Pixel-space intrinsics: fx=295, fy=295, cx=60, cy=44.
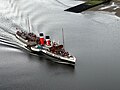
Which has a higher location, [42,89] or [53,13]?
[53,13]

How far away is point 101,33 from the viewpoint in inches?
2263

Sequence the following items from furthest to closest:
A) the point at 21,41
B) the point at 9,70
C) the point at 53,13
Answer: the point at 53,13 → the point at 21,41 → the point at 9,70

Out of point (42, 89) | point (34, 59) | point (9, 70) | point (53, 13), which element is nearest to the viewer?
point (42, 89)

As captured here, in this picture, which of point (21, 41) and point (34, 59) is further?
point (21, 41)

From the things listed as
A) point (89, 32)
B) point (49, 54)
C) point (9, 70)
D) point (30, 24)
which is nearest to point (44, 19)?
point (30, 24)

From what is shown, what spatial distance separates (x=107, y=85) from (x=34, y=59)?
14.4 meters

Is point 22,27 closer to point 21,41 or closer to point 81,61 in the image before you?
point 21,41

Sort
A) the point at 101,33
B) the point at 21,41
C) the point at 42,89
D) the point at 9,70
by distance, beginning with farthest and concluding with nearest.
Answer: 1. the point at 101,33
2. the point at 21,41
3. the point at 9,70
4. the point at 42,89

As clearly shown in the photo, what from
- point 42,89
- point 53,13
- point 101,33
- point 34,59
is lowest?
point 42,89

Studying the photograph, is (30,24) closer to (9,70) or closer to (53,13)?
(53,13)

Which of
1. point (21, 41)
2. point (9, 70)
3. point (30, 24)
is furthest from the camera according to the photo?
point (30, 24)

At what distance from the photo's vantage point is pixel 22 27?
60656 mm

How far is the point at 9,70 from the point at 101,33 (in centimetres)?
2228

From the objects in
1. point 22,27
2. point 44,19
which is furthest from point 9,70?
point 44,19
